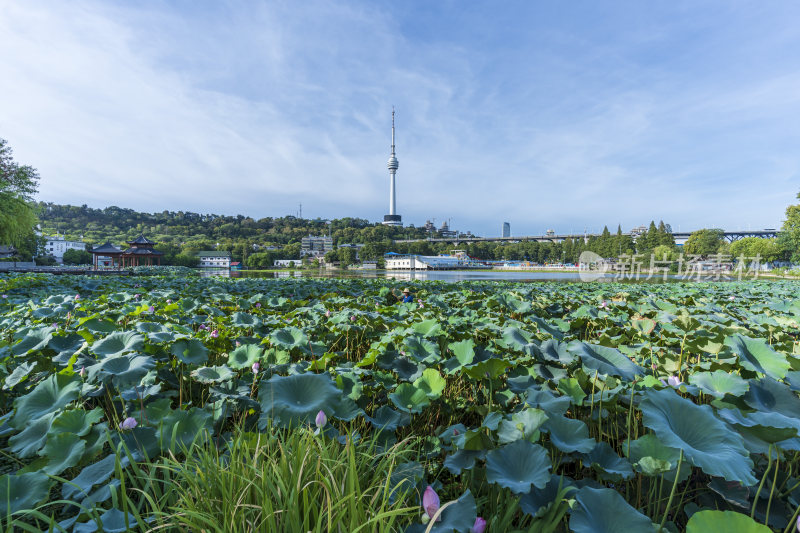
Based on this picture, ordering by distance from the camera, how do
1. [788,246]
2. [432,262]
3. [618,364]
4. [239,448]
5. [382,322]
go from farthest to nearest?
[432,262], [788,246], [382,322], [618,364], [239,448]

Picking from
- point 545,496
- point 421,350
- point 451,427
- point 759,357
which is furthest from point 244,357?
point 759,357

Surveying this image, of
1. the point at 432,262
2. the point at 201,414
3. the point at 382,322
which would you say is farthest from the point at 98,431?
the point at 432,262

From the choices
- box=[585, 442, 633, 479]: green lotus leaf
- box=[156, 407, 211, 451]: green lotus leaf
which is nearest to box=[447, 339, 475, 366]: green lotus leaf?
box=[585, 442, 633, 479]: green lotus leaf

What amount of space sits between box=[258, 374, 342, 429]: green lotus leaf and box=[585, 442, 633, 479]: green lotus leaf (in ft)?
3.09

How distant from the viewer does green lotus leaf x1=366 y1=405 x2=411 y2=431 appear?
4.90 ft

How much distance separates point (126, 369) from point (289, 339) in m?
0.91

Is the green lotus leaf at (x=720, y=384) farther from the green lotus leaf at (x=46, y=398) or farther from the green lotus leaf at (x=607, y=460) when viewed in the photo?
the green lotus leaf at (x=46, y=398)

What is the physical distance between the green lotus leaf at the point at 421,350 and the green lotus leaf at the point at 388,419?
0.48 m

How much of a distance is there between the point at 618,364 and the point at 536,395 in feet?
1.52

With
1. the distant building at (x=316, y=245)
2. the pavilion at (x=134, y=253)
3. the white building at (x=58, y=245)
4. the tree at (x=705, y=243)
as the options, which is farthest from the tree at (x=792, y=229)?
the white building at (x=58, y=245)

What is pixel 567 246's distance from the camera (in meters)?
86.9

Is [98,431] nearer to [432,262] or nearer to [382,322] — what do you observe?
[382,322]

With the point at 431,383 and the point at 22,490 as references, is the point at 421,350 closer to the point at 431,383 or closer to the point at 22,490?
the point at 431,383

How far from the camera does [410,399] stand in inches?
64.6
